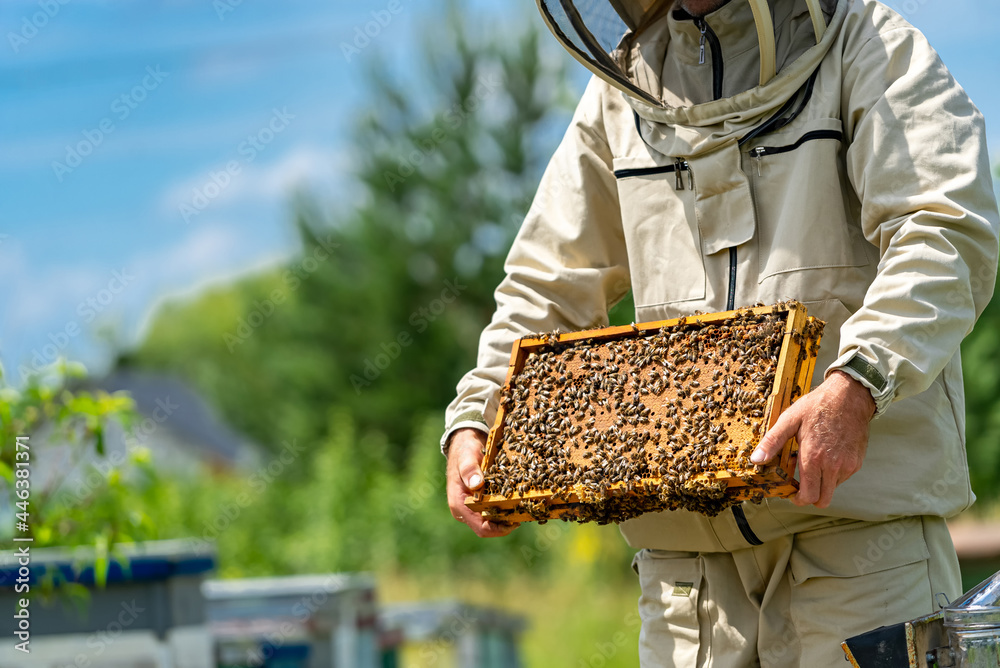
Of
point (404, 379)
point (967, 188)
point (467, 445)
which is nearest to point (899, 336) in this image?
point (967, 188)

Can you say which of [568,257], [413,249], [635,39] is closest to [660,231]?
[568,257]

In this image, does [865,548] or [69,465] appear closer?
[865,548]

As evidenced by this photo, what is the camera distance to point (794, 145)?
242cm

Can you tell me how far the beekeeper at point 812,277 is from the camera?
7.02 feet

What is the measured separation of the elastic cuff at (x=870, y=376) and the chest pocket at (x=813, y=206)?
39 centimetres

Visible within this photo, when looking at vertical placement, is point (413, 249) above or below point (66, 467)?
above

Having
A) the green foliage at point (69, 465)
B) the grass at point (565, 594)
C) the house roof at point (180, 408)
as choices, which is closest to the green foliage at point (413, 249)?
the grass at point (565, 594)

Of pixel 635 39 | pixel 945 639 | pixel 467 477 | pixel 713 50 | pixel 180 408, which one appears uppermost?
pixel 180 408

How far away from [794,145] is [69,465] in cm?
334

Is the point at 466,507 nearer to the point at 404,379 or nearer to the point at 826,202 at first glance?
the point at 826,202

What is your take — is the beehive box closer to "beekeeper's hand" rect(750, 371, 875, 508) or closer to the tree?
"beekeeper's hand" rect(750, 371, 875, 508)

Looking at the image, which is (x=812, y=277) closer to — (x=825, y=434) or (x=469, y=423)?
(x=825, y=434)

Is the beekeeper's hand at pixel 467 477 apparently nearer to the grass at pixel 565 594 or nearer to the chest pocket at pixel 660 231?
the chest pocket at pixel 660 231

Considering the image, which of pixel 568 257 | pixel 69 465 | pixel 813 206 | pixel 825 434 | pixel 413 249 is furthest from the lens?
pixel 413 249
